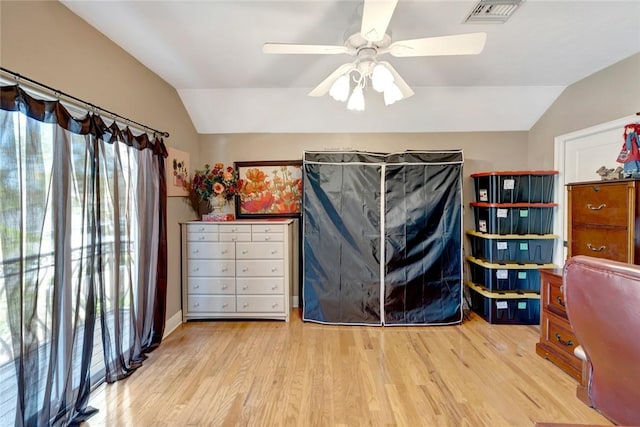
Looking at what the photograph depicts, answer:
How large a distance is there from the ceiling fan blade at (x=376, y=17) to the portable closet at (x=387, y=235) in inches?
60.0

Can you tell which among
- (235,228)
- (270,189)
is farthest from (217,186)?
(270,189)

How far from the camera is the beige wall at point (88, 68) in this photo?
1.42 metres

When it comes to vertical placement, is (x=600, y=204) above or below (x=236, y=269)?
above

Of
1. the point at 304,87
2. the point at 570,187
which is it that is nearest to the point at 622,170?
the point at 570,187

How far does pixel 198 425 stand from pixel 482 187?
10.7 feet

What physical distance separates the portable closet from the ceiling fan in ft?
3.58

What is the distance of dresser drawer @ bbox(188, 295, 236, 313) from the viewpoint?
2969mm

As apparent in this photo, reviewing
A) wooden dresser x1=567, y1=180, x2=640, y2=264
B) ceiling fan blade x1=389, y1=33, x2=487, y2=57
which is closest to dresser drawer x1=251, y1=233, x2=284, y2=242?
ceiling fan blade x1=389, y1=33, x2=487, y2=57

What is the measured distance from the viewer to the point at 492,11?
172 centimetres

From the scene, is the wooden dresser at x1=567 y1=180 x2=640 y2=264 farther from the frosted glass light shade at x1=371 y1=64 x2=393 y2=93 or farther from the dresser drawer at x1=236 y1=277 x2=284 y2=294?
the dresser drawer at x1=236 y1=277 x2=284 y2=294

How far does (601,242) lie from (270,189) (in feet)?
9.62

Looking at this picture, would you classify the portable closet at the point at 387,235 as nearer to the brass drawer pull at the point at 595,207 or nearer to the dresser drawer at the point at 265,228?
the dresser drawer at the point at 265,228

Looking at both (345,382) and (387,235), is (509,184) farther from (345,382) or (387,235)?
(345,382)

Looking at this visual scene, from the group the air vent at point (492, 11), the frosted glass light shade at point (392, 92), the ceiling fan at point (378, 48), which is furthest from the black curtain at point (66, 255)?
the air vent at point (492, 11)
